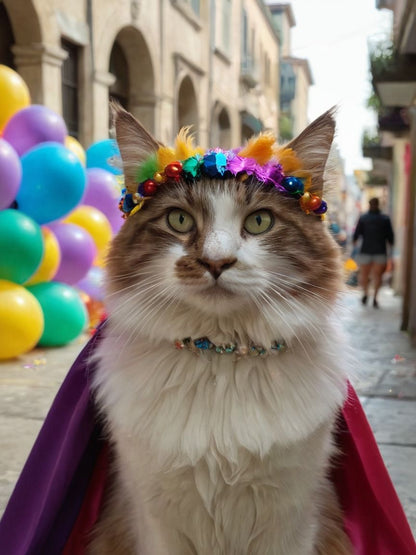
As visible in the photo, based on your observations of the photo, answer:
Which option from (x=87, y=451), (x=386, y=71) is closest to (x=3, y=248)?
(x=87, y=451)

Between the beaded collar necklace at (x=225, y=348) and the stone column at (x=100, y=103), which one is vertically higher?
the stone column at (x=100, y=103)

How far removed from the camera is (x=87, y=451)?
1.84m

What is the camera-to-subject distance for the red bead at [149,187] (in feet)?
4.79

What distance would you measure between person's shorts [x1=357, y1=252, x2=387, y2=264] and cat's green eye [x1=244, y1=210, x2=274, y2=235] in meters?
8.12

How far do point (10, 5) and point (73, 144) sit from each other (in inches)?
113

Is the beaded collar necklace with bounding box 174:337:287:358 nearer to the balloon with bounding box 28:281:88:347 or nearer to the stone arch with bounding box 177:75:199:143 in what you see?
the balloon with bounding box 28:281:88:347

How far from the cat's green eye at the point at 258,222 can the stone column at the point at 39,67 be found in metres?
6.67

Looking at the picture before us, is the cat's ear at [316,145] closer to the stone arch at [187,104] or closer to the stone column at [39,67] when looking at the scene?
the stone column at [39,67]

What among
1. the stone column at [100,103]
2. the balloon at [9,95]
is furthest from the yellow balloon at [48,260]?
the stone column at [100,103]

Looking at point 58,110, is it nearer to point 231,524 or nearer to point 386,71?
point 386,71

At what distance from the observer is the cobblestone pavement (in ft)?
8.43

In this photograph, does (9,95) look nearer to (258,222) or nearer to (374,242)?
(258,222)

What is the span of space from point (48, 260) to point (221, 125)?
13560 mm

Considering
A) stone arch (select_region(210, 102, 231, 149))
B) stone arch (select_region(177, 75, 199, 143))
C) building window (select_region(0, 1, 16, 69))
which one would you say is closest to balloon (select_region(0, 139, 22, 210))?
building window (select_region(0, 1, 16, 69))
